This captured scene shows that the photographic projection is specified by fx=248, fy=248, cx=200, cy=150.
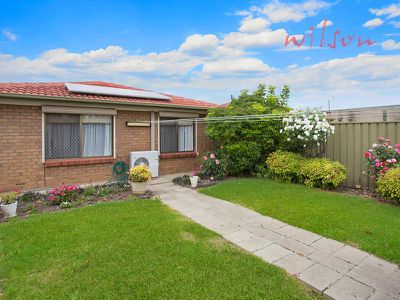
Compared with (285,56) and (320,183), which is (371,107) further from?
(285,56)

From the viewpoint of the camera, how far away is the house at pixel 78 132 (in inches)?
255

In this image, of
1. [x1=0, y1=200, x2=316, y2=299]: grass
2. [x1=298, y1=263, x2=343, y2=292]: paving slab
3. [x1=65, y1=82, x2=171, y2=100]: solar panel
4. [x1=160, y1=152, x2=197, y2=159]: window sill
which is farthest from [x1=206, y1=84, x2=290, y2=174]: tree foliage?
[x1=298, y1=263, x2=343, y2=292]: paving slab

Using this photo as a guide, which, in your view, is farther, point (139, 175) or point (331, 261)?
point (139, 175)

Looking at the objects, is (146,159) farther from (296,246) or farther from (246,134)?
(296,246)

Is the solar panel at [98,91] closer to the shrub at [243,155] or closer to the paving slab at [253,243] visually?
the shrub at [243,155]

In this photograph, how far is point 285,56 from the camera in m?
8.70

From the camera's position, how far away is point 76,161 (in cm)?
727

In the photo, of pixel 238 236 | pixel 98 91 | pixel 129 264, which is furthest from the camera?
pixel 98 91

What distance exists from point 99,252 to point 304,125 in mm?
5969

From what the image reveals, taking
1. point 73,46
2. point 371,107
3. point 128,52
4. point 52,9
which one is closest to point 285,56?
point 371,107

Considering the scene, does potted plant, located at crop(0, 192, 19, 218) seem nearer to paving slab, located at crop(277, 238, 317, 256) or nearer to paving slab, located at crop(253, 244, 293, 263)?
paving slab, located at crop(253, 244, 293, 263)

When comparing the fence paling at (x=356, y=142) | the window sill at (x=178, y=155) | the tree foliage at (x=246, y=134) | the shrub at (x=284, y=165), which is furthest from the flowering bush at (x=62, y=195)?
the fence paling at (x=356, y=142)

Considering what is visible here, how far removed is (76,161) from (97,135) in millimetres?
1031

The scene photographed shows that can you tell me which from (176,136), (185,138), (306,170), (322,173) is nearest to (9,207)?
(176,136)
